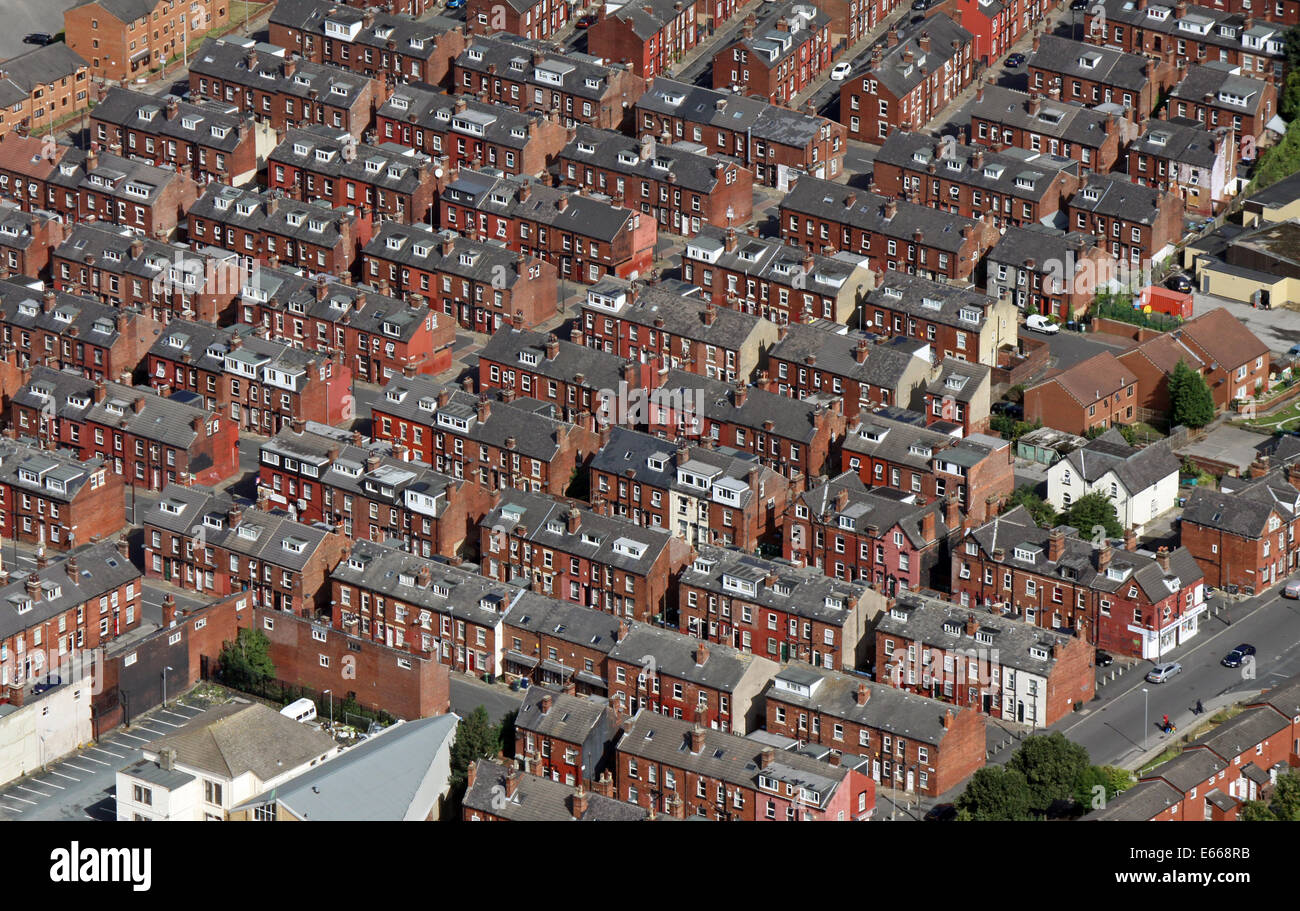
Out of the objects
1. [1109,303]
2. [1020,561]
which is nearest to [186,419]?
[1020,561]

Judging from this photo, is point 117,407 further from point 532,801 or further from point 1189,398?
point 1189,398

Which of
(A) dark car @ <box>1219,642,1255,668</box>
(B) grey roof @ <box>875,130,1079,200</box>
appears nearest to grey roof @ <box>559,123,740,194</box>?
(B) grey roof @ <box>875,130,1079,200</box>

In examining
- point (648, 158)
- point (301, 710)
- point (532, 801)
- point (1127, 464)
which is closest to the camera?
point (532, 801)

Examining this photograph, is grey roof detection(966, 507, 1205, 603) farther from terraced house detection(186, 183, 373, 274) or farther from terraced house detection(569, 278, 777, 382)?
terraced house detection(186, 183, 373, 274)

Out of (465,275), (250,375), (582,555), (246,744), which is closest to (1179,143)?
(465,275)

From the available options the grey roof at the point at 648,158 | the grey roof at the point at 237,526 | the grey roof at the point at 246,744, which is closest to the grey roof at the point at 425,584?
the grey roof at the point at 237,526
